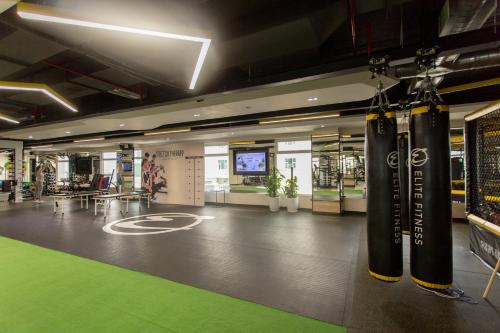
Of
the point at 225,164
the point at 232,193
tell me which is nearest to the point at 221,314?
the point at 232,193

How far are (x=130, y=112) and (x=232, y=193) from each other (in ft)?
19.2

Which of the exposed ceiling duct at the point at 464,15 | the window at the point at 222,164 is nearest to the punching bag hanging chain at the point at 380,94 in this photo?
the exposed ceiling duct at the point at 464,15

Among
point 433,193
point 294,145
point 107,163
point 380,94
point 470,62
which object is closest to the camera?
point 433,193

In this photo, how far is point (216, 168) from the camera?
1285 cm

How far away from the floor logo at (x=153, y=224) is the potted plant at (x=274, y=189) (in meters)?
2.39

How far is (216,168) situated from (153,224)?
615 centimetres

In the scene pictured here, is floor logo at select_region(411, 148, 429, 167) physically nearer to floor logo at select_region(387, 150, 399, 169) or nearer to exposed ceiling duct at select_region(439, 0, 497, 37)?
floor logo at select_region(387, 150, 399, 169)

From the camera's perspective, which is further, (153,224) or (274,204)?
(274,204)

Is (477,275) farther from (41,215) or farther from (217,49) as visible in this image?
(41,215)

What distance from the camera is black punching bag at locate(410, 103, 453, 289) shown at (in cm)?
233

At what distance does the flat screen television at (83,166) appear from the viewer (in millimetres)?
15078

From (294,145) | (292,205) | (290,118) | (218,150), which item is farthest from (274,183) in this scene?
(218,150)

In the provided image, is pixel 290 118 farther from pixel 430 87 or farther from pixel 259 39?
pixel 430 87

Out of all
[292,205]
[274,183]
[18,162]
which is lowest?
[292,205]
